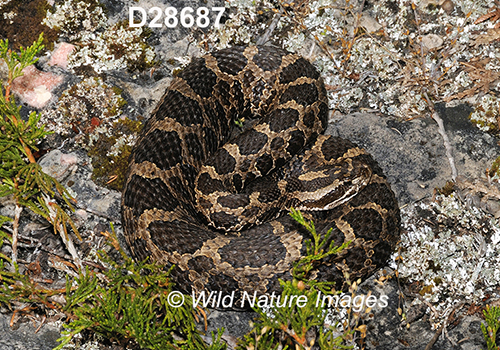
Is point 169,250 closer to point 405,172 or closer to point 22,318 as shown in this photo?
point 22,318

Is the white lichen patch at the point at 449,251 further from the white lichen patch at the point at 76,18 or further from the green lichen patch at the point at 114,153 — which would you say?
the white lichen patch at the point at 76,18

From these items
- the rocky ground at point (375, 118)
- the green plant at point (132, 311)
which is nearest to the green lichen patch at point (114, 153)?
the rocky ground at point (375, 118)

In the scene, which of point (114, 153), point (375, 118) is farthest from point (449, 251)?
point (114, 153)

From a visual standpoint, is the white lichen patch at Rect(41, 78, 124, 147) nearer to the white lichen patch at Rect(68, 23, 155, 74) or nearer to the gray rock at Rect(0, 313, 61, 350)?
the white lichen patch at Rect(68, 23, 155, 74)

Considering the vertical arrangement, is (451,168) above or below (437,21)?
below

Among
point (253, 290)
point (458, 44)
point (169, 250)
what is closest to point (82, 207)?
point (169, 250)

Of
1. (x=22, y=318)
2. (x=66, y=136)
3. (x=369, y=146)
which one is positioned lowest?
(x=22, y=318)
